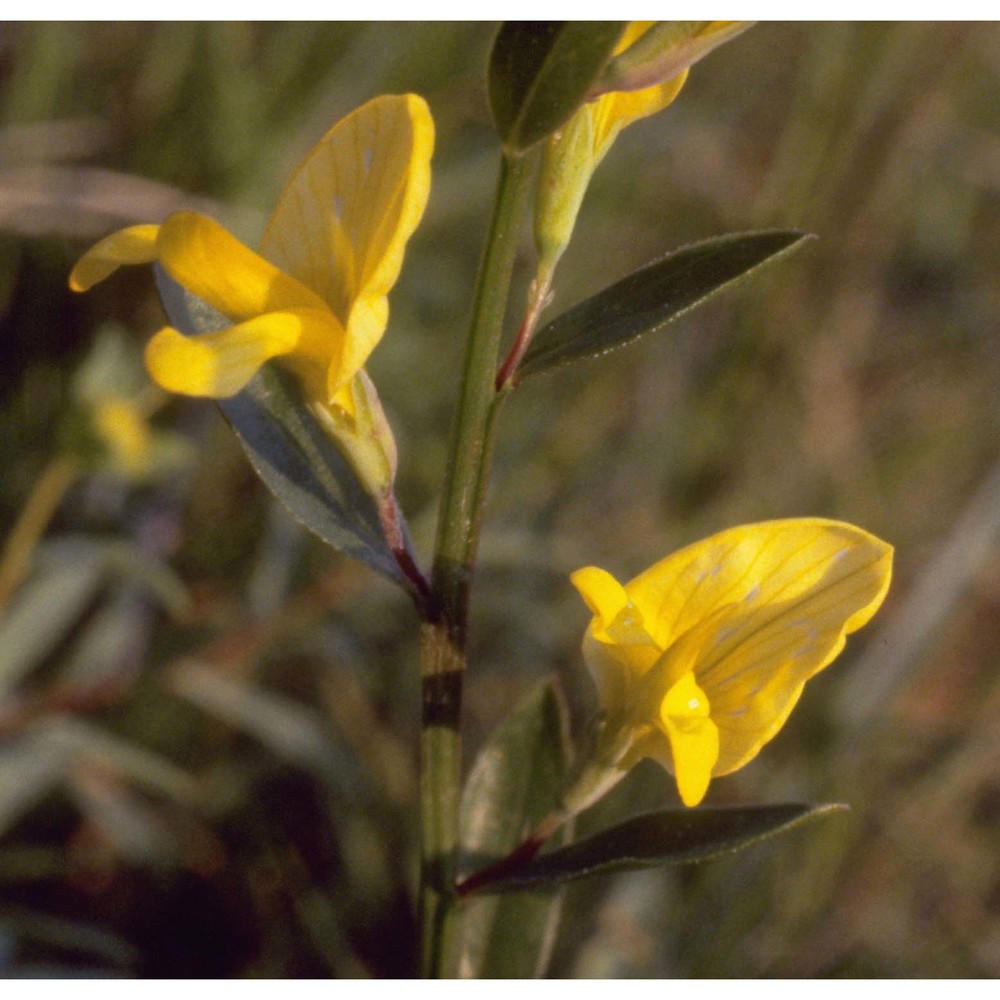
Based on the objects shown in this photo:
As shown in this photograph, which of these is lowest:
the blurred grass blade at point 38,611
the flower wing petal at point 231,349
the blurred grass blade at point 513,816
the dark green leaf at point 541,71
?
the blurred grass blade at point 38,611

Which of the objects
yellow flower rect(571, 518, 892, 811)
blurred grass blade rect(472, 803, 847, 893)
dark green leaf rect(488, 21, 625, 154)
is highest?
dark green leaf rect(488, 21, 625, 154)

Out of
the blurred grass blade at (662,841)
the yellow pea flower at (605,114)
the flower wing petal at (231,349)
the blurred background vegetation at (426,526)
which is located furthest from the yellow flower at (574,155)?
the blurred background vegetation at (426,526)

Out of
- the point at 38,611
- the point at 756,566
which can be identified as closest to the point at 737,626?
the point at 756,566

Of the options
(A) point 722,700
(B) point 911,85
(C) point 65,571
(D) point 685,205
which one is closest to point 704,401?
(D) point 685,205

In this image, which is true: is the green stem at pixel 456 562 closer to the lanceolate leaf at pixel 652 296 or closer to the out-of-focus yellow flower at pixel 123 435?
the lanceolate leaf at pixel 652 296

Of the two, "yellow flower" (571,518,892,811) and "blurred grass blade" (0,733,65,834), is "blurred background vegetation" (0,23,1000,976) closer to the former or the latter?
"blurred grass blade" (0,733,65,834)

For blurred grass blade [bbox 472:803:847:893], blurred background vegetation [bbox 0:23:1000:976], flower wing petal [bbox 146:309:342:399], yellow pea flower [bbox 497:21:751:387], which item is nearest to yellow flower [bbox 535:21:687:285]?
yellow pea flower [bbox 497:21:751:387]
